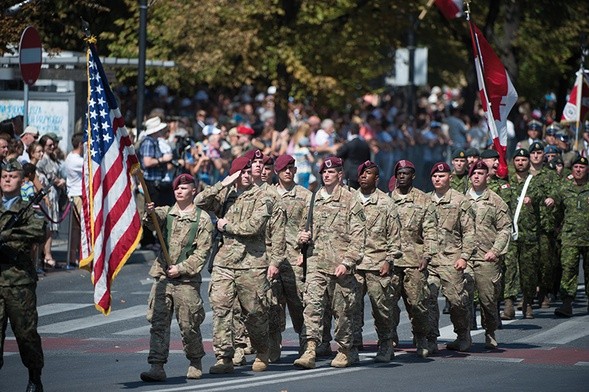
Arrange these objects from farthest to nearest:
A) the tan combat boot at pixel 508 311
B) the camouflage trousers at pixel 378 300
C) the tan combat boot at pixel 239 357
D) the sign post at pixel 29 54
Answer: the sign post at pixel 29 54, the tan combat boot at pixel 508 311, the camouflage trousers at pixel 378 300, the tan combat boot at pixel 239 357

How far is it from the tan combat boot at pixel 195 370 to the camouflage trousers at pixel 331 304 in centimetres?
132

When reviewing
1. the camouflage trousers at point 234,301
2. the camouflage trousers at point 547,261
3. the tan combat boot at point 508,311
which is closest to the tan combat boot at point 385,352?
the camouflage trousers at point 234,301

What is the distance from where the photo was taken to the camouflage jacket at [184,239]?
14531 millimetres

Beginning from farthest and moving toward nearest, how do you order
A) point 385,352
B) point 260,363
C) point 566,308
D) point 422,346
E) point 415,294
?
1. point 566,308
2. point 422,346
3. point 415,294
4. point 385,352
5. point 260,363

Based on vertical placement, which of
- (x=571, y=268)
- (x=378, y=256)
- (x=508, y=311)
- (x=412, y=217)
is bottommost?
(x=508, y=311)

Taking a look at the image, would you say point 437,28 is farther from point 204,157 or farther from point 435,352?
point 435,352

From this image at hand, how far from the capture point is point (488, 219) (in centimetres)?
1775

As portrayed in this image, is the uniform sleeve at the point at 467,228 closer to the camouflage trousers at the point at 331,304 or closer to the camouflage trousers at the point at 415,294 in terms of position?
the camouflage trousers at the point at 415,294

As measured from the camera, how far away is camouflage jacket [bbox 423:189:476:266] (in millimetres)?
16984

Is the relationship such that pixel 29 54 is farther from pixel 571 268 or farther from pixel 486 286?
pixel 571 268

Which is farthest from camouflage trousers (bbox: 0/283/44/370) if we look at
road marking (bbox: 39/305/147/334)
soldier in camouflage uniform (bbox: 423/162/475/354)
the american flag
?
road marking (bbox: 39/305/147/334)

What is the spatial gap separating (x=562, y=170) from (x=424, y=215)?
21.0 feet

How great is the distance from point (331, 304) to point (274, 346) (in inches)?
30.5

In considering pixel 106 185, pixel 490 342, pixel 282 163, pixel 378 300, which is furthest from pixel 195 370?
pixel 490 342
